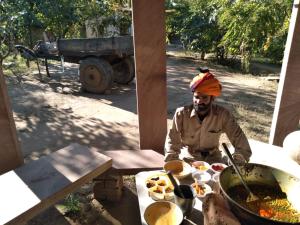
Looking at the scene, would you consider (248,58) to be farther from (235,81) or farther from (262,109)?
(262,109)

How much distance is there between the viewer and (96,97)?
871 centimetres

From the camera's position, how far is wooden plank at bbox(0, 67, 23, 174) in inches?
112

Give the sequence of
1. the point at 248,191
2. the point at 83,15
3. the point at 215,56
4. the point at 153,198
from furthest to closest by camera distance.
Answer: the point at 215,56 < the point at 83,15 < the point at 153,198 < the point at 248,191

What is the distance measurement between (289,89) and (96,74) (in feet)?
20.2

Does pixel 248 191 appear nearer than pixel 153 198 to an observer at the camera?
Yes

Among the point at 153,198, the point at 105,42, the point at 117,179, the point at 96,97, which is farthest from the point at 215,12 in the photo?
the point at 153,198

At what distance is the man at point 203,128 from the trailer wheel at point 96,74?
5675mm

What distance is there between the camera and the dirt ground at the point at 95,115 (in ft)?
12.3

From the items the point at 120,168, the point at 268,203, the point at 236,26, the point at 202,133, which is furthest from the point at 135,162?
the point at 236,26

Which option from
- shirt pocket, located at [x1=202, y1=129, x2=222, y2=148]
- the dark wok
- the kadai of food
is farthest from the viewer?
shirt pocket, located at [x1=202, y1=129, x2=222, y2=148]

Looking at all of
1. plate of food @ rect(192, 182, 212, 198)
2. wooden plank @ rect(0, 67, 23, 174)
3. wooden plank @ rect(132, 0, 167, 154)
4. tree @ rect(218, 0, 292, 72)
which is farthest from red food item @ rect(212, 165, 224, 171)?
tree @ rect(218, 0, 292, 72)

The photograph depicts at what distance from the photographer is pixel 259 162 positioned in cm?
307

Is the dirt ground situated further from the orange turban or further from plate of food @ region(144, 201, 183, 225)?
the orange turban

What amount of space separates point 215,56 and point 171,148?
12319 mm
